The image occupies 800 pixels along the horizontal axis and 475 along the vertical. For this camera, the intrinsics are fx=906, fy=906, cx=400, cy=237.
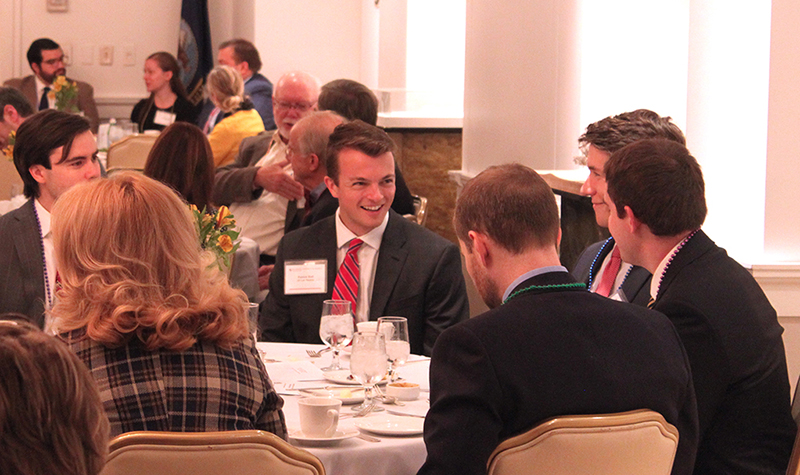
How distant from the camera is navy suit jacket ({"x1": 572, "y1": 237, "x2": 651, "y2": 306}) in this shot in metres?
2.62

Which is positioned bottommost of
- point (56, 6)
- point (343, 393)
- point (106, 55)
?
point (343, 393)

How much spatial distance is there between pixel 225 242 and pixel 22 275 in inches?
32.4

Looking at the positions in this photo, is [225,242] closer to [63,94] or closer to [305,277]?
[305,277]

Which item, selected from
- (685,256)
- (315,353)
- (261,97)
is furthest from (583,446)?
(261,97)

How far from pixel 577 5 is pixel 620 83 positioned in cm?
49

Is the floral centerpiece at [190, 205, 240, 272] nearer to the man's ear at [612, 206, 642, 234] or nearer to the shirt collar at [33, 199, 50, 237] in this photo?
the shirt collar at [33, 199, 50, 237]

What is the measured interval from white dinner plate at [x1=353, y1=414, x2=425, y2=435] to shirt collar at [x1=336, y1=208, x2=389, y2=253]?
122 centimetres

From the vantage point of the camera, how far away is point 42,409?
0.97m

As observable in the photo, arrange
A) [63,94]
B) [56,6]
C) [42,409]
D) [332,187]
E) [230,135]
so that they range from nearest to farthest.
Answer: [42,409] → [332,187] → [230,135] → [63,94] → [56,6]

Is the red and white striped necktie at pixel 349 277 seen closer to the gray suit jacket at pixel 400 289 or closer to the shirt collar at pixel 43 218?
the gray suit jacket at pixel 400 289

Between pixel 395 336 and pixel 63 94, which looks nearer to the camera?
pixel 395 336

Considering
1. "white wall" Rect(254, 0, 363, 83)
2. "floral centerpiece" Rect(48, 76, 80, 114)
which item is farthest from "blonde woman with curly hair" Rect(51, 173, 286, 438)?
"white wall" Rect(254, 0, 363, 83)

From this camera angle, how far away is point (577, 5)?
4836mm

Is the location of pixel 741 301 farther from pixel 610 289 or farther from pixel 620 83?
pixel 620 83
